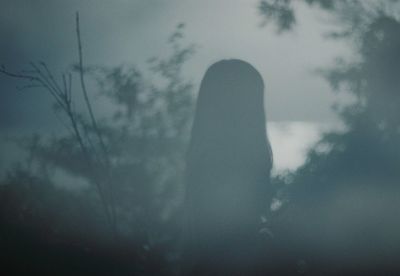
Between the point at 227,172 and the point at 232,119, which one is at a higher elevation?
the point at 232,119

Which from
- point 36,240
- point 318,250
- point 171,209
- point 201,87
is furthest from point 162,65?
point 201,87

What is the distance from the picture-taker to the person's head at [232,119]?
179 centimetres

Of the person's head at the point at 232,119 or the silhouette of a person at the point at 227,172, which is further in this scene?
the person's head at the point at 232,119

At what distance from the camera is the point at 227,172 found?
1.75 m

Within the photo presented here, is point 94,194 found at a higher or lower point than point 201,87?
higher

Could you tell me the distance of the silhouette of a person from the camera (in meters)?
1.61

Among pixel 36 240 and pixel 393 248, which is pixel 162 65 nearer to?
pixel 36 240

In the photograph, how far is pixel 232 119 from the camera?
183cm

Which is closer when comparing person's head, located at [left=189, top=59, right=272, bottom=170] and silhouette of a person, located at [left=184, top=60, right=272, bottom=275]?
silhouette of a person, located at [left=184, top=60, right=272, bottom=275]

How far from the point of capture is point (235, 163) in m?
1.76

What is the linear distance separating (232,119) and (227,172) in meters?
0.24

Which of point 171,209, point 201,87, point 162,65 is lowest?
point 201,87

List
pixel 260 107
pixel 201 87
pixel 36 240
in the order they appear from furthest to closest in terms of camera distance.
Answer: pixel 36 240 < pixel 201 87 < pixel 260 107

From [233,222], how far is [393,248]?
261 inches
